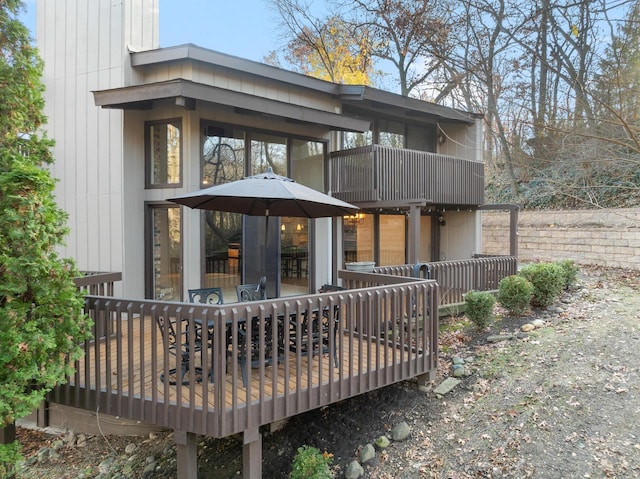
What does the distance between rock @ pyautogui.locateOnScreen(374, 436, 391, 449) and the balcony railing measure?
5.59 meters

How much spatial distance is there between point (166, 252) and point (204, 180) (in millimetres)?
1516

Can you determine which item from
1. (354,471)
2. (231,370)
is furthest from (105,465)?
(354,471)

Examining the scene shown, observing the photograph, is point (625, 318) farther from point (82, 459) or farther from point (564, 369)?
point (82, 459)

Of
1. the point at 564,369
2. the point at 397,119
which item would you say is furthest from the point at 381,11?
the point at 564,369

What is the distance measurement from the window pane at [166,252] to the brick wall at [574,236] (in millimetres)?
10908

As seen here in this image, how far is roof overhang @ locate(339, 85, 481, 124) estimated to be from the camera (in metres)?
9.49

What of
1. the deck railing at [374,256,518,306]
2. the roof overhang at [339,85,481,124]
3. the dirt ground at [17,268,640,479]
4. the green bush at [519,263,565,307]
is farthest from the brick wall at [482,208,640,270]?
the dirt ground at [17,268,640,479]

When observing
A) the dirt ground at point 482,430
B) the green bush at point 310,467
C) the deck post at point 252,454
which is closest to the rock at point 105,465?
the dirt ground at point 482,430

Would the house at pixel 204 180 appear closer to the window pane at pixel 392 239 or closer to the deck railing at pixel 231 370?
the deck railing at pixel 231 370

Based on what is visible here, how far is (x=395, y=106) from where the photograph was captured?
10.4 m

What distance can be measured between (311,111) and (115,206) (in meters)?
4.08

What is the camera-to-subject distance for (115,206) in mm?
7406

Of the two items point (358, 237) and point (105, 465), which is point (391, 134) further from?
point (105, 465)

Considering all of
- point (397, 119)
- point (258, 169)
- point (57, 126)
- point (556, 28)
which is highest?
point (556, 28)
